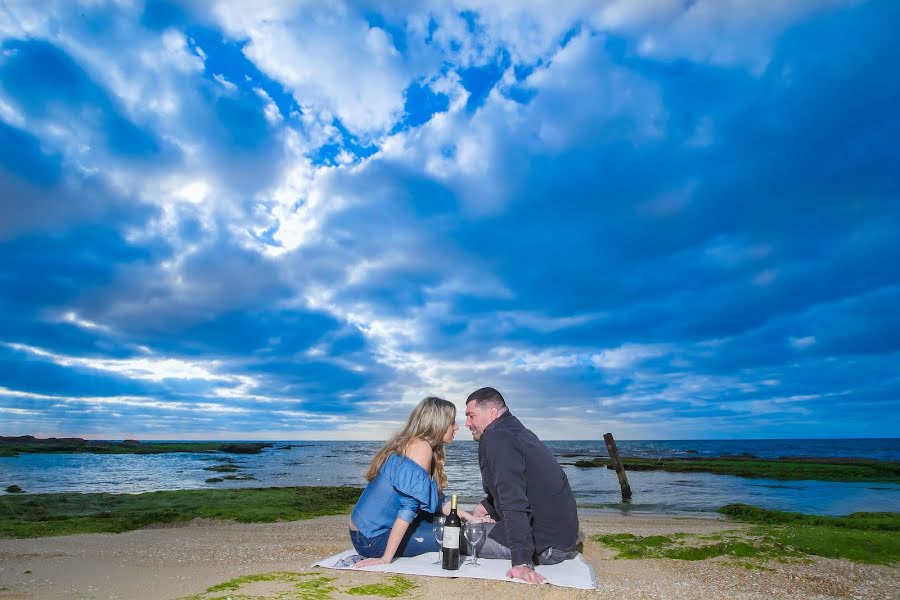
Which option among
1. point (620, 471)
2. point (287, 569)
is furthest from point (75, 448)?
point (287, 569)

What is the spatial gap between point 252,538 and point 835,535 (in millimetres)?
9773

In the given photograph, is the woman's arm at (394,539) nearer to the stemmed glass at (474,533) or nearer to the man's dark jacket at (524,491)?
the stemmed glass at (474,533)

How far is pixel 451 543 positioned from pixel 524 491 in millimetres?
898

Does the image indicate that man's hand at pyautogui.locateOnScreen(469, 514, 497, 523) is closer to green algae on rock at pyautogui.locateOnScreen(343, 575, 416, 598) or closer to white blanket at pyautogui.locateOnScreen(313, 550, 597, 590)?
white blanket at pyautogui.locateOnScreen(313, 550, 597, 590)

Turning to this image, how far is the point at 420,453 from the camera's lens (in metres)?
5.09

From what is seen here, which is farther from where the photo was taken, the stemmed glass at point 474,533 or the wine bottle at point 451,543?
the stemmed glass at point 474,533

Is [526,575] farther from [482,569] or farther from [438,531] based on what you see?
[438,531]

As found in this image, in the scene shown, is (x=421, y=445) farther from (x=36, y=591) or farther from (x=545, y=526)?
(x=36, y=591)

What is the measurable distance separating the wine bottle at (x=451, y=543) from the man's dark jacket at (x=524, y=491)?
0.45 m

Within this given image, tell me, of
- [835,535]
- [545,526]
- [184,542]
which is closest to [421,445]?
[545,526]

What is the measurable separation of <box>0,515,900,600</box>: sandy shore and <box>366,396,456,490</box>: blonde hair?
1.04 m

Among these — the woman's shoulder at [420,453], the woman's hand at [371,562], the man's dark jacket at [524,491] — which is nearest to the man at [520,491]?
the man's dark jacket at [524,491]

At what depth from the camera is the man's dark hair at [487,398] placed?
529 cm

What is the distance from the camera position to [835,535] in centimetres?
805
